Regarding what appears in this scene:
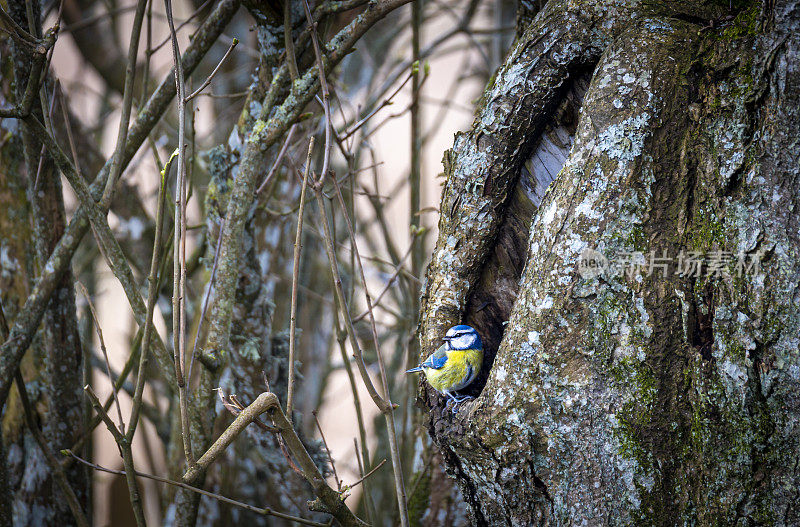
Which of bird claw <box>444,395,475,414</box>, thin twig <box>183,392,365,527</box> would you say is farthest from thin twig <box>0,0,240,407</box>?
bird claw <box>444,395,475,414</box>

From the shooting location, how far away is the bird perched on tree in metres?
1.36

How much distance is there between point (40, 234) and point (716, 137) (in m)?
2.07

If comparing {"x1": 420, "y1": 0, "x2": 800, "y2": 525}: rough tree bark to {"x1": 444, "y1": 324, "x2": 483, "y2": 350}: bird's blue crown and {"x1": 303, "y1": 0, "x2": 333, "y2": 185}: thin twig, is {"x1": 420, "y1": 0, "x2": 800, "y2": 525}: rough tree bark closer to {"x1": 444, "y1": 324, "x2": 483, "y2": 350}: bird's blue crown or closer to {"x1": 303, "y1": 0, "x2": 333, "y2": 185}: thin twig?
{"x1": 444, "y1": 324, "x2": 483, "y2": 350}: bird's blue crown

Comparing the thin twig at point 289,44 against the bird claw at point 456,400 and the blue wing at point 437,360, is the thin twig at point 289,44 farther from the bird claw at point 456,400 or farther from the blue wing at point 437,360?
the bird claw at point 456,400

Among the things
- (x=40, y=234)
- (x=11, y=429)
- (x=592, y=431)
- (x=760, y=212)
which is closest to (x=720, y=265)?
(x=760, y=212)

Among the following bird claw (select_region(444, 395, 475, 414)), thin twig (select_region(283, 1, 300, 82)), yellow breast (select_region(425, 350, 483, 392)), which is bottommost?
bird claw (select_region(444, 395, 475, 414))

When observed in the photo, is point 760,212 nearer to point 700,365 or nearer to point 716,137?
point 716,137

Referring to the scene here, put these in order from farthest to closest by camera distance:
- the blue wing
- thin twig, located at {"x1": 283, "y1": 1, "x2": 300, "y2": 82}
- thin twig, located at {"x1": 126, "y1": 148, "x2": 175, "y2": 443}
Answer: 1. thin twig, located at {"x1": 283, "y1": 1, "x2": 300, "y2": 82}
2. the blue wing
3. thin twig, located at {"x1": 126, "y1": 148, "x2": 175, "y2": 443}

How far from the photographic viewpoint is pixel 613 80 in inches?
50.8

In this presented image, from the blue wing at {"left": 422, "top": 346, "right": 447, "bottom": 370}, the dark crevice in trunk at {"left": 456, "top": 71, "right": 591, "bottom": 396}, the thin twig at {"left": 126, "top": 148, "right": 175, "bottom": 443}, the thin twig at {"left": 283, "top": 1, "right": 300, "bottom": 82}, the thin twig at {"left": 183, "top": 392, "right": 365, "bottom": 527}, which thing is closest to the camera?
the thin twig at {"left": 183, "top": 392, "right": 365, "bottom": 527}

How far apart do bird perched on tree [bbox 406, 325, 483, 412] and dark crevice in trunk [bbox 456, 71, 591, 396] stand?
61 mm

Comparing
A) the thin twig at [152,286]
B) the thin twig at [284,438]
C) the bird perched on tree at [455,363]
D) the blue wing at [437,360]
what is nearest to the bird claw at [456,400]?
the bird perched on tree at [455,363]

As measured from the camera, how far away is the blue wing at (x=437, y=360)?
53.0 inches

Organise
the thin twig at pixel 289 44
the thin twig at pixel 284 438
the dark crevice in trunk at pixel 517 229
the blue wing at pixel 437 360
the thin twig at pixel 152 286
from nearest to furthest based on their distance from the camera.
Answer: the thin twig at pixel 284 438
the thin twig at pixel 152 286
the blue wing at pixel 437 360
the dark crevice in trunk at pixel 517 229
the thin twig at pixel 289 44
